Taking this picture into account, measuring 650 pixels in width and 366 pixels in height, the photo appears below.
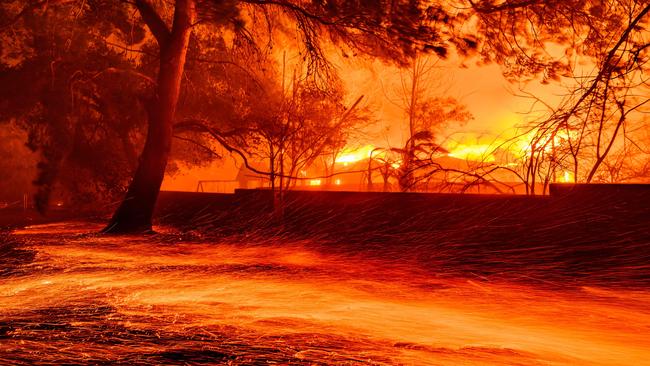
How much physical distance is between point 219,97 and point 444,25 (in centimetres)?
1122

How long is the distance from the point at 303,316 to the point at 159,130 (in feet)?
28.7

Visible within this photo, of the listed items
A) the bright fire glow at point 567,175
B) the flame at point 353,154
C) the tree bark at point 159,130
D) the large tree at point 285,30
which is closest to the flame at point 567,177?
the bright fire glow at point 567,175

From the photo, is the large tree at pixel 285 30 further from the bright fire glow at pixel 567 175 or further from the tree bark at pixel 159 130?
the bright fire glow at pixel 567 175

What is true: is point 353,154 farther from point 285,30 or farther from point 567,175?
point 567,175

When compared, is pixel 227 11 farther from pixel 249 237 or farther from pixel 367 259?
pixel 367 259

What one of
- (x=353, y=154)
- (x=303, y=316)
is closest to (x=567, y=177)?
(x=303, y=316)

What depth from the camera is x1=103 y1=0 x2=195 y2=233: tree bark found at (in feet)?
42.1

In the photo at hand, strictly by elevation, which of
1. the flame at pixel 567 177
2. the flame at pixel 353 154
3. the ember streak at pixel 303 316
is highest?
the flame at pixel 353 154

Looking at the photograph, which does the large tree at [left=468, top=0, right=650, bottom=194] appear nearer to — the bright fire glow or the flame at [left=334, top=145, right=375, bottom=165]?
the bright fire glow

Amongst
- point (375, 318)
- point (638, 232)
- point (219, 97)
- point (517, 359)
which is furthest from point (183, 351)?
point (219, 97)

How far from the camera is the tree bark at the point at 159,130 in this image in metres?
12.8

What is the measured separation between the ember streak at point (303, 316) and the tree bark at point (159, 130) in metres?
4.25

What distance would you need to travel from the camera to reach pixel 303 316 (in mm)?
5125

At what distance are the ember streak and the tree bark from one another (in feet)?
13.9
